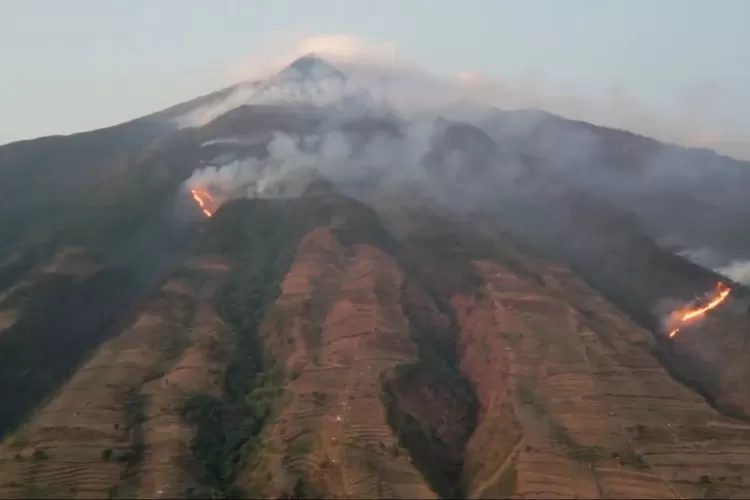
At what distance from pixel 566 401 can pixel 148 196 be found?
9333cm

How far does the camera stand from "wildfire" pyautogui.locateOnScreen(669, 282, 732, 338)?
113875 mm

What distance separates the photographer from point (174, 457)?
73250 millimetres

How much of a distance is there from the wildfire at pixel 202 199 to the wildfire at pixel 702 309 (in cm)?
8072

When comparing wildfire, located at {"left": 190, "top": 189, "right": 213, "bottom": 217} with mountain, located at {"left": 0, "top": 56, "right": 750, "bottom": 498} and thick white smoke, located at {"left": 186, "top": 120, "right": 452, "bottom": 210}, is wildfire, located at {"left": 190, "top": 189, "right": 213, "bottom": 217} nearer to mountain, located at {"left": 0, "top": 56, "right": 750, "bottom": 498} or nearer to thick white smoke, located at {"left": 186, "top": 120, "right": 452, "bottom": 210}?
mountain, located at {"left": 0, "top": 56, "right": 750, "bottom": 498}

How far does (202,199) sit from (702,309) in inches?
3464

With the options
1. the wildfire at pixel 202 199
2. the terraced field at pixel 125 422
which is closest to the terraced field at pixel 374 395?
the terraced field at pixel 125 422

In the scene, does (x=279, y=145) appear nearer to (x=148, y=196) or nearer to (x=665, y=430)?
(x=148, y=196)

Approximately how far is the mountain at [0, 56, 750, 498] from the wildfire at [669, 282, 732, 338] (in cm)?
92

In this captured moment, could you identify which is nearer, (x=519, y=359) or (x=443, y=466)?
(x=443, y=466)

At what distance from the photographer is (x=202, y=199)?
502 feet

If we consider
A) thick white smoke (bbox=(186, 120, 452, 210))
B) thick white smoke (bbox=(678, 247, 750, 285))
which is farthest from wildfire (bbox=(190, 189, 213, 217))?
thick white smoke (bbox=(678, 247, 750, 285))

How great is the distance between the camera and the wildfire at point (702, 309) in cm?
11388

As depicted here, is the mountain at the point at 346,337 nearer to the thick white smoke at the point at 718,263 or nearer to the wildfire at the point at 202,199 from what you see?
the wildfire at the point at 202,199

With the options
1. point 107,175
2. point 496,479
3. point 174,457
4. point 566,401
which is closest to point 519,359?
point 566,401
